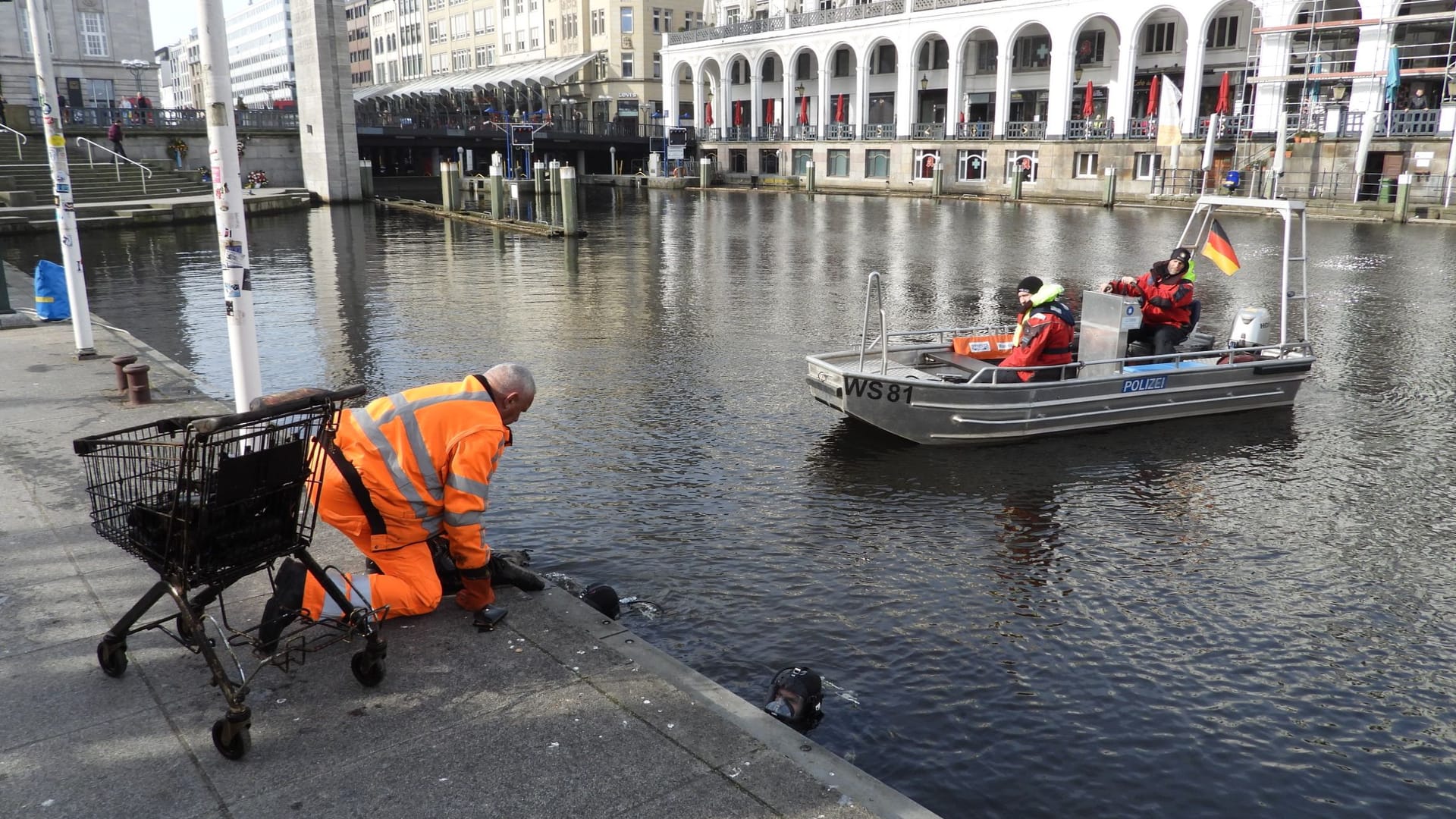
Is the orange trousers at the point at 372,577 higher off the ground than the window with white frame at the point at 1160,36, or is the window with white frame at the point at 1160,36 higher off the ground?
the window with white frame at the point at 1160,36

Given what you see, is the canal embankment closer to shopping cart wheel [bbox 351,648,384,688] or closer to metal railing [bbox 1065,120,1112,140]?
shopping cart wheel [bbox 351,648,384,688]

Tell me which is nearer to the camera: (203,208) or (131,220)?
(131,220)

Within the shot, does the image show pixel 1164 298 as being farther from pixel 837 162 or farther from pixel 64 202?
pixel 837 162

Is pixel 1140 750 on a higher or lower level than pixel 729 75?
lower

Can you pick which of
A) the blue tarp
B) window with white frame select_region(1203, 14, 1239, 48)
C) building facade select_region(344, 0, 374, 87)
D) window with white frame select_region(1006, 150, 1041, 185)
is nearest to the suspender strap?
the blue tarp

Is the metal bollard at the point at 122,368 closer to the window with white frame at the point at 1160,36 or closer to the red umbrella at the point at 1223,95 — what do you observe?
the red umbrella at the point at 1223,95

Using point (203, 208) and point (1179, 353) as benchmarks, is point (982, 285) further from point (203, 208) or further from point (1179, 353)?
point (203, 208)

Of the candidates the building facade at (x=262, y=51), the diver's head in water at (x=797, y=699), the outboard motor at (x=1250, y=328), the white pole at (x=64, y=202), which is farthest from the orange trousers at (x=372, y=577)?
the building facade at (x=262, y=51)

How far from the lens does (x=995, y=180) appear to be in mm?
57062

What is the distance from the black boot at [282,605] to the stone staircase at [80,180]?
39.7 metres

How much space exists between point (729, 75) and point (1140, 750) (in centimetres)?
7554

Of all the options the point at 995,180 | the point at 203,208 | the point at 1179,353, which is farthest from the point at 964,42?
the point at 1179,353

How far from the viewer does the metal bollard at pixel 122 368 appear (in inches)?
404

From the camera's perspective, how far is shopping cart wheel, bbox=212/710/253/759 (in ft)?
13.9
